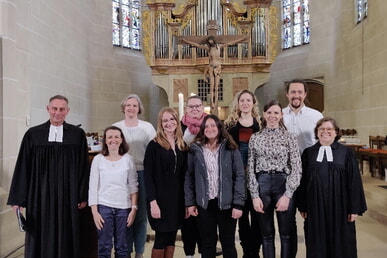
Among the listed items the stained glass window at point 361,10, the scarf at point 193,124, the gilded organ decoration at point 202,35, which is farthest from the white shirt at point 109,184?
the gilded organ decoration at point 202,35

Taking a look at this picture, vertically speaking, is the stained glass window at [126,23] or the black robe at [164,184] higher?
the stained glass window at [126,23]

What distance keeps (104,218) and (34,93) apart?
12.9 ft

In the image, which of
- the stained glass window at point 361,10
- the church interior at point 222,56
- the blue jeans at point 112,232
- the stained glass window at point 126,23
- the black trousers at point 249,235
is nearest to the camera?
the blue jeans at point 112,232

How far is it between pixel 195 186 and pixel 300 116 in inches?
43.2

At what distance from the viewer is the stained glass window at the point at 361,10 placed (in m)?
8.06

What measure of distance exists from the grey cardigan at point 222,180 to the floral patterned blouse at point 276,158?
0.10m

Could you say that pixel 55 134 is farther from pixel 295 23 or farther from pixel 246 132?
pixel 295 23

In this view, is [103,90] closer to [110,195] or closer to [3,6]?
[3,6]

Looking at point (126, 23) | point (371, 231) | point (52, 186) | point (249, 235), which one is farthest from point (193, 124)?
point (126, 23)

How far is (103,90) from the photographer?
10367mm

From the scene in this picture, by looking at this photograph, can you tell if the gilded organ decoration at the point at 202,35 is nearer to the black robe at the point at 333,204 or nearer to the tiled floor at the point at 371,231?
the tiled floor at the point at 371,231

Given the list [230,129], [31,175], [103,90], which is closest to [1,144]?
[31,175]

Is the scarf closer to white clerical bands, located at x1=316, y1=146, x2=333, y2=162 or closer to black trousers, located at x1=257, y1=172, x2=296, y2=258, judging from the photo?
black trousers, located at x1=257, y1=172, x2=296, y2=258

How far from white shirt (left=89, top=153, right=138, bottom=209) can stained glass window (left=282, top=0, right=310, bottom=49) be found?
929 centimetres
